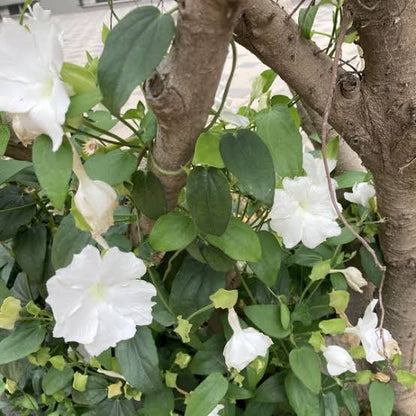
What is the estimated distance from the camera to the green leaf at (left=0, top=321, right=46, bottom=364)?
24.6 inches

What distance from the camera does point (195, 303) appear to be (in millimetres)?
619

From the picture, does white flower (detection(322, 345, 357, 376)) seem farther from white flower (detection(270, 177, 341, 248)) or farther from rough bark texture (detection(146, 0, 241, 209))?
rough bark texture (detection(146, 0, 241, 209))

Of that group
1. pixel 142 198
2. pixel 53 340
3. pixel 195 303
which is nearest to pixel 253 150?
pixel 142 198

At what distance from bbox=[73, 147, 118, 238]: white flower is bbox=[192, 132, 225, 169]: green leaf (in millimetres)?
94

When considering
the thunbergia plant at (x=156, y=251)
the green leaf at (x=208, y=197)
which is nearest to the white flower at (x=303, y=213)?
the thunbergia plant at (x=156, y=251)

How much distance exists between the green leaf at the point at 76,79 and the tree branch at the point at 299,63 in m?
0.17

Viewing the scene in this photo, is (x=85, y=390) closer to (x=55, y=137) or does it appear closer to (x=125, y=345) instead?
(x=125, y=345)

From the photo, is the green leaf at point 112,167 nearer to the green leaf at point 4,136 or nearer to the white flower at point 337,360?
the green leaf at point 4,136

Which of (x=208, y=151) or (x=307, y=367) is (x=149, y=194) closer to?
(x=208, y=151)

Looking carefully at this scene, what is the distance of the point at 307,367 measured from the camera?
1.98 feet

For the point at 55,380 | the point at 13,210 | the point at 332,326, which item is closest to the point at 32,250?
the point at 13,210

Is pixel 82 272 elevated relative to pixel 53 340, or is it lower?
elevated

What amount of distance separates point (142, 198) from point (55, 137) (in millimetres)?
171

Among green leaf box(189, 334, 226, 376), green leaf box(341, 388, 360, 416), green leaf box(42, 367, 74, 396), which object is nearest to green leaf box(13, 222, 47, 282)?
green leaf box(42, 367, 74, 396)
